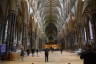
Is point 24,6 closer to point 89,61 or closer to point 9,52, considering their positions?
point 9,52

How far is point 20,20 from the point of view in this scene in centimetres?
2980

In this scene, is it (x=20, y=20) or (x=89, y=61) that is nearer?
(x=89, y=61)

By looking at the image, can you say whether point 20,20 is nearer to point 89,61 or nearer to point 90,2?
point 90,2

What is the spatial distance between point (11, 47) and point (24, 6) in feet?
32.6

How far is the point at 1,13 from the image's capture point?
77.7ft

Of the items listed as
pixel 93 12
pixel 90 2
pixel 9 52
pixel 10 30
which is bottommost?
pixel 9 52

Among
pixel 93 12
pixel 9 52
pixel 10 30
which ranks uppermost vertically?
pixel 93 12

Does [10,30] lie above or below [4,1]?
below

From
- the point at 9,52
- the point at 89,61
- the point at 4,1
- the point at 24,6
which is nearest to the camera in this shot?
the point at 89,61

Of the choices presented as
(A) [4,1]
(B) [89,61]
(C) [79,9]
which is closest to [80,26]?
(C) [79,9]

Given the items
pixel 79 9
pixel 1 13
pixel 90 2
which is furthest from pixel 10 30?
pixel 79 9

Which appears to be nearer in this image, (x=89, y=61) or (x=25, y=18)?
(x=89, y=61)

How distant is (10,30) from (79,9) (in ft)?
43.9

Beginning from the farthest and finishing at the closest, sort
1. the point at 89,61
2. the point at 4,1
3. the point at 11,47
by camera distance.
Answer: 1. the point at 4,1
2. the point at 11,47
3. the point at 89,61
